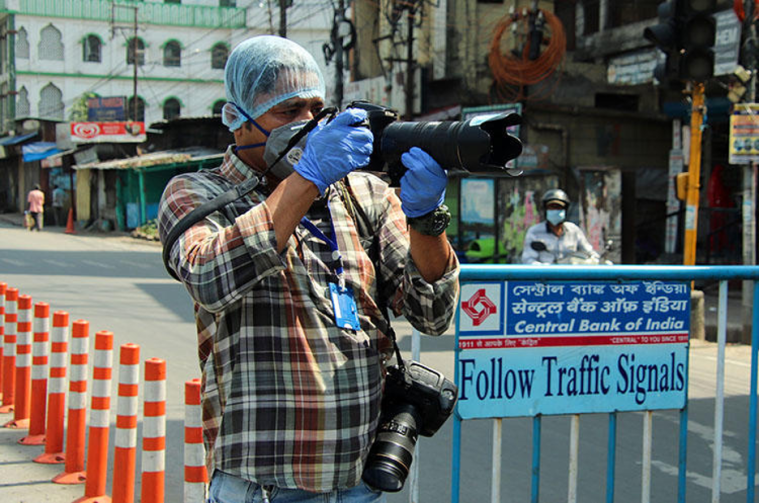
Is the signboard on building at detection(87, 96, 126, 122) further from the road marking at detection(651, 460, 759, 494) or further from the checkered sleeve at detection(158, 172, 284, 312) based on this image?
the checkered sleeve at detection(158, 172, 284, 312)

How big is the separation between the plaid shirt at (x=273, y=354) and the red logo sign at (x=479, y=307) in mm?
1164

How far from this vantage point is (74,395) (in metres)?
4.48

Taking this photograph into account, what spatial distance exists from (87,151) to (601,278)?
110ft

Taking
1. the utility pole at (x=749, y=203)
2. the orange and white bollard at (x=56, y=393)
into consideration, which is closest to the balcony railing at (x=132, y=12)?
the utility pole at (x=749, y=203)

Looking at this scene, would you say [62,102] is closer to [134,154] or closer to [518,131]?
[134,154]

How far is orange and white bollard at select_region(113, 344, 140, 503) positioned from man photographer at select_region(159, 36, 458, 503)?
2.14m

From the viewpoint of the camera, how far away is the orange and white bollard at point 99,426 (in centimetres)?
418

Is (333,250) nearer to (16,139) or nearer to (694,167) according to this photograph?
(694,167)

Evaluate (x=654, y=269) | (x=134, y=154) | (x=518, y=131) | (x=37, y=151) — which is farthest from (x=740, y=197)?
(x=37, y=151)

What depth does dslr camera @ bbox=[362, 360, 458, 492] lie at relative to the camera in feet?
6.16

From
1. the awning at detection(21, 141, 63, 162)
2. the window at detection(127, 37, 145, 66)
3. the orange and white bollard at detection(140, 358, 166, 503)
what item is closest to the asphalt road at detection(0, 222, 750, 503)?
the orange and white bollard at detection(140, 358, 166, 503)

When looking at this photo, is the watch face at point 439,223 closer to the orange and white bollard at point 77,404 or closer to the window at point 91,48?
the orange and white bollard at point 77,404

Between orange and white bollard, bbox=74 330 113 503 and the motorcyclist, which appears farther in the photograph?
the motorcyclist

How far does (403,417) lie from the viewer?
2.00 m
